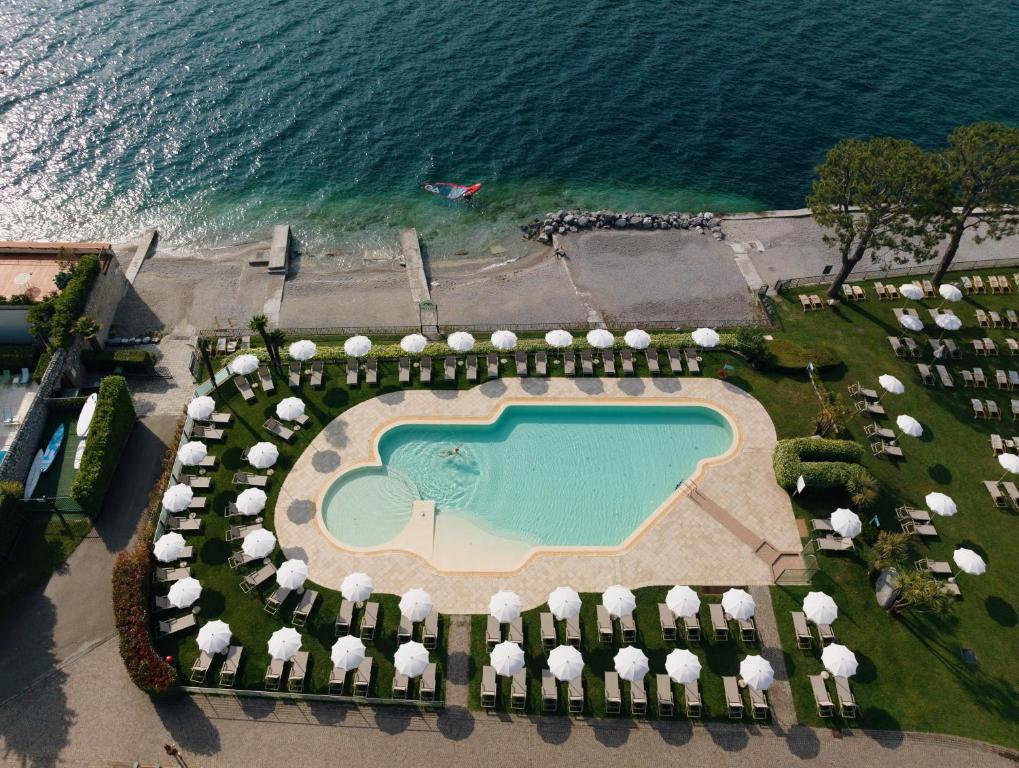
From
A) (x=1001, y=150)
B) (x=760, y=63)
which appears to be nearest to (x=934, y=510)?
(x=1001, y=150)

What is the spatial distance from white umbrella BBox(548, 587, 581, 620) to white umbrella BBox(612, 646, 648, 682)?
265 cm

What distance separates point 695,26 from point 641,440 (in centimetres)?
6309

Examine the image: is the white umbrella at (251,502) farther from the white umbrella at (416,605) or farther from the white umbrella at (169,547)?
the white umbrella at (416,605)

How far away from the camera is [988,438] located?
40.0m

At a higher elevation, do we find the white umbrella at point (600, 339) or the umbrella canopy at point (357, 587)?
the white umbrella at point (600, 339)

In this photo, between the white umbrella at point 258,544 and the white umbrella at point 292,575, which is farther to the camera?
the white umbrella at point 258,544

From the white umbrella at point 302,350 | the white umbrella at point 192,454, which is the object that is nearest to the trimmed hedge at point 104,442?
the white umbrella at point 192,454

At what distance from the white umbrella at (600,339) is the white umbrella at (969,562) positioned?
835 inches

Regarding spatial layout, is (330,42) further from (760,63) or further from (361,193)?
(760,63)

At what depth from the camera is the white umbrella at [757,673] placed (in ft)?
93.7

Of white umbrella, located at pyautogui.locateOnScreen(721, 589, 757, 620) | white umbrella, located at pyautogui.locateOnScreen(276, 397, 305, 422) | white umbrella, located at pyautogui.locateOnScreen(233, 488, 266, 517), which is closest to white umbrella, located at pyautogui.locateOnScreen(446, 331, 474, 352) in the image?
white umbrella, located at pyautogui.locateOnScreen(276, 397, 305, 422)

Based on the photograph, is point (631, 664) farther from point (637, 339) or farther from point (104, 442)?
point (104, 442)

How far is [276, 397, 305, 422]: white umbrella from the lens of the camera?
3791 cm

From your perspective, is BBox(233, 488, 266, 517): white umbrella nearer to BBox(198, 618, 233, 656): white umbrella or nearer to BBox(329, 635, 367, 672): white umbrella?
BBox(198, 618, 233, 656): white umbrella
